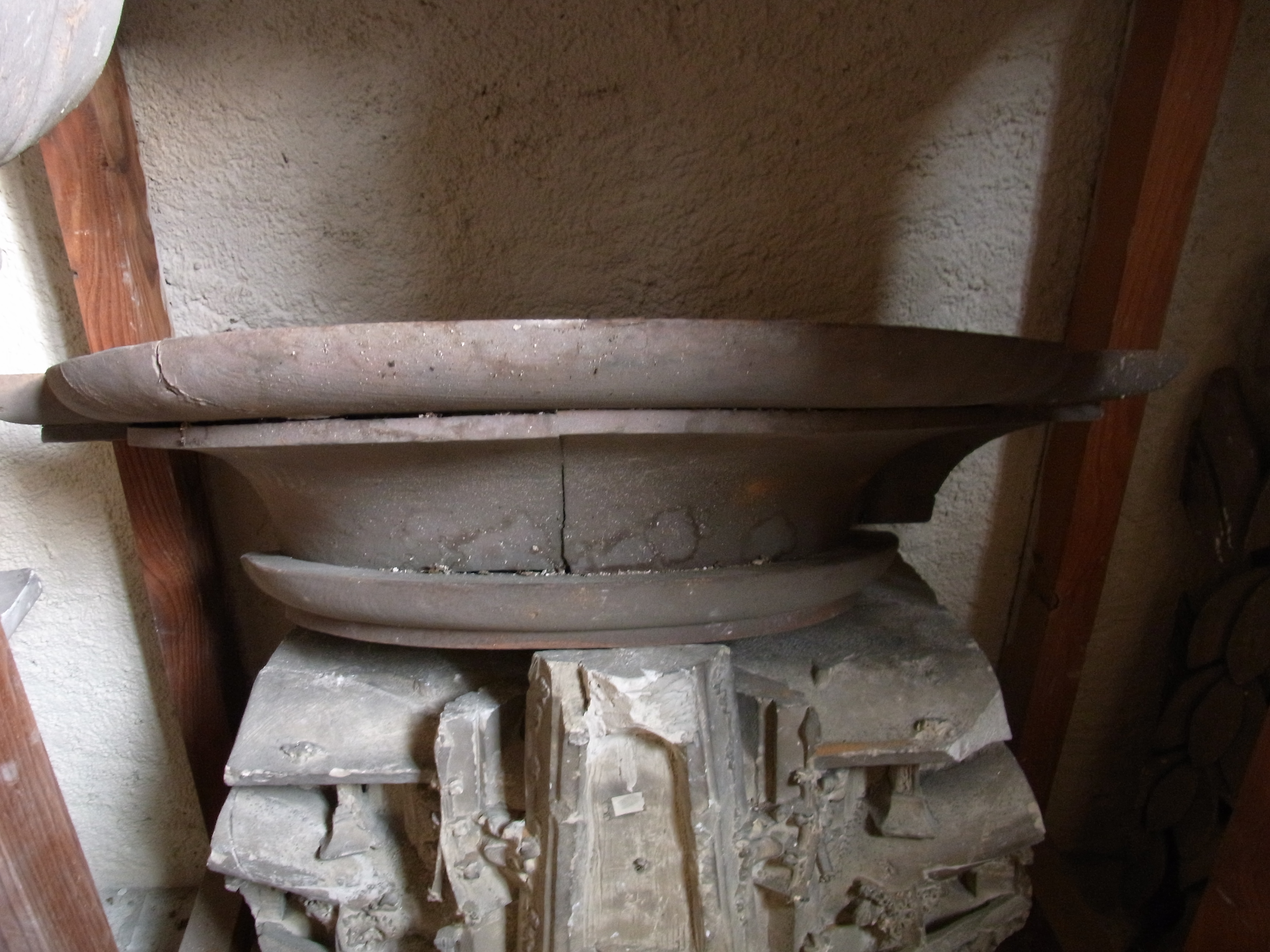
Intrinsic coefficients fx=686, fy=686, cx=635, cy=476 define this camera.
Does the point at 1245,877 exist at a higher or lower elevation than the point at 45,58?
lower

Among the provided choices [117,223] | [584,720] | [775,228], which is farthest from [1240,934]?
[117,223]

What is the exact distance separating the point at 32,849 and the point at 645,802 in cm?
53

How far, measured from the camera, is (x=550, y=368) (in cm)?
40

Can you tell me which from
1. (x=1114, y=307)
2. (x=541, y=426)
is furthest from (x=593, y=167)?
(x=1114, y=307)

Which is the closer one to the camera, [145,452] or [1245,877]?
[1245,877]

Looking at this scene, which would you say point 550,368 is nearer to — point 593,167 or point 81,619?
point 593,167

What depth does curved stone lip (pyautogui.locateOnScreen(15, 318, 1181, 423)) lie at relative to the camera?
0.40m

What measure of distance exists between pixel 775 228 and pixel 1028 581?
61 centimetres

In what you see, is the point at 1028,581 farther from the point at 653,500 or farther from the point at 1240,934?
the point at 653,500

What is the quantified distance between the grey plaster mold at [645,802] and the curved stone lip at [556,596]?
4cm

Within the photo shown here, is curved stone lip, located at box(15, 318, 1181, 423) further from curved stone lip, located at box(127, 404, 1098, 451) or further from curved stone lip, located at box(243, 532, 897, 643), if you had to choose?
curved stone lip, located at box(243, 532, 897, 643)

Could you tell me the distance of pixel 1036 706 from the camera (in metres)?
0.96

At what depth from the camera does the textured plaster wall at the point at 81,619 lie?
2.78 ft

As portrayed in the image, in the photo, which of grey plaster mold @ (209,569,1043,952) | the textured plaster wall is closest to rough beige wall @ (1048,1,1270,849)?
grey plaster mold @ (209,569,1043,952)
